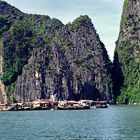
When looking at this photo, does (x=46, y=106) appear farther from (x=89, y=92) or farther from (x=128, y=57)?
(x=128, y=57)

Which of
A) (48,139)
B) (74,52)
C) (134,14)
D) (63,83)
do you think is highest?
(134,14)

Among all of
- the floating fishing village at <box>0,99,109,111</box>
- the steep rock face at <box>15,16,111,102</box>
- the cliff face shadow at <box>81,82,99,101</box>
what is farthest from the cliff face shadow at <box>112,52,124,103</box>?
the floating fishing village at <box>0,99,109,111</box>

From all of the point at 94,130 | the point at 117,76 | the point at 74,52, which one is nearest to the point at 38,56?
the point at 74,52

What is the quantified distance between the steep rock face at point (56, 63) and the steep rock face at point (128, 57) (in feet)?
21.7

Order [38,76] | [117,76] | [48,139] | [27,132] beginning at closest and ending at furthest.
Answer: [48,139] → [27,132] → [38,76] → [117,76]

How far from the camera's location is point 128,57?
158625mm

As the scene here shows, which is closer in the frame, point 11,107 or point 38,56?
point 11,107

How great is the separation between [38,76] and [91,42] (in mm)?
24435

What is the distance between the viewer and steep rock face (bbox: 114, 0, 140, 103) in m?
153

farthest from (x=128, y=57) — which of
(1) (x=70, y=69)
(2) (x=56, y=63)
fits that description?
(2) (x=56, y=63)

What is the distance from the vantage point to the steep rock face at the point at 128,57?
502 ft

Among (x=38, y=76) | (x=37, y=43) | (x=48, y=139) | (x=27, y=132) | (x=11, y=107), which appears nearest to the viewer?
(x=48, y=139)

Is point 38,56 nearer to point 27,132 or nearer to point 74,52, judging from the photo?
point 74,52

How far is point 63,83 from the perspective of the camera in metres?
135
